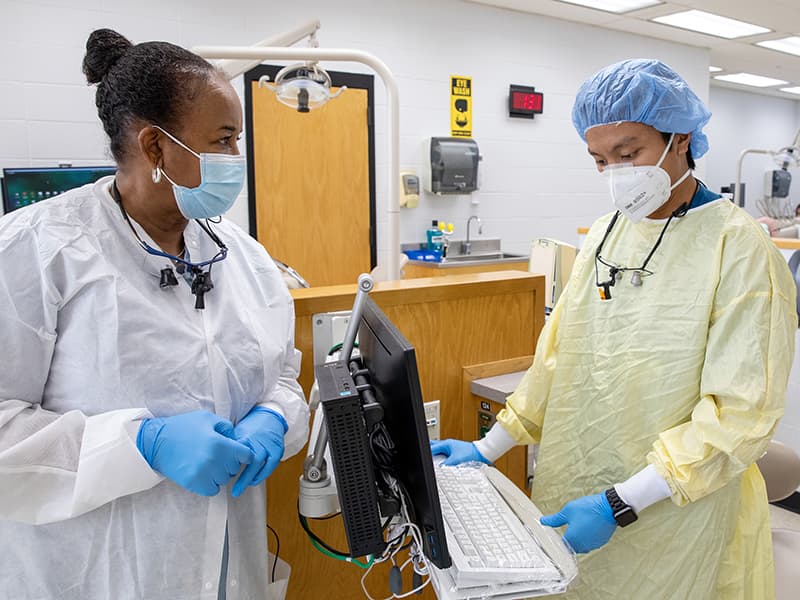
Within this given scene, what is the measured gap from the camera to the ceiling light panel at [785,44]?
5523 millimetres

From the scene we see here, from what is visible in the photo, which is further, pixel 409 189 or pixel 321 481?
pixel 409 189

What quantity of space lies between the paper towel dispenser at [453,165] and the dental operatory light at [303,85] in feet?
6.27

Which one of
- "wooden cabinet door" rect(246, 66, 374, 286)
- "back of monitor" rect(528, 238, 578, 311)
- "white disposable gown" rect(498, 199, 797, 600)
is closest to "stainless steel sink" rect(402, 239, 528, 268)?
"wooden cabinet door" rect(246, 66, 374, 286)

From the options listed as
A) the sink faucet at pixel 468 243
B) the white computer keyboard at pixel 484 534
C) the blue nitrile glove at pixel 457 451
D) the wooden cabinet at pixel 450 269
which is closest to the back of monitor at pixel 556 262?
the blue nitrile glove at pixel 457 451

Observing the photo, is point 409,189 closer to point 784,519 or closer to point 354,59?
point 354,59

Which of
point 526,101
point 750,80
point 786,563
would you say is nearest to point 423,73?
point 526,101

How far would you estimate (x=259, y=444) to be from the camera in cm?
98

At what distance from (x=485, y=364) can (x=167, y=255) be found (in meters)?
0.94

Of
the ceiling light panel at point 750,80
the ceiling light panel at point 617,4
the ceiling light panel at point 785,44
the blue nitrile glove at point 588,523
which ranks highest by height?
the ceiling light panel at point 750,80

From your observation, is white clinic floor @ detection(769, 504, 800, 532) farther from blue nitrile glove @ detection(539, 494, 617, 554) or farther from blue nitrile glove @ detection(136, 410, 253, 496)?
blue nitrile glove @ detection(136, 410, 253, 496)

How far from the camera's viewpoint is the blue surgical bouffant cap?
44.5 inches

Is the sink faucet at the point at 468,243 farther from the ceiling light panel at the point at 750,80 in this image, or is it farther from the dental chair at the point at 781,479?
the ceiling light panel at the point at 750,80

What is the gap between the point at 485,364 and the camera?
1683 mm

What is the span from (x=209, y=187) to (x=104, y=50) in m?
0.27
